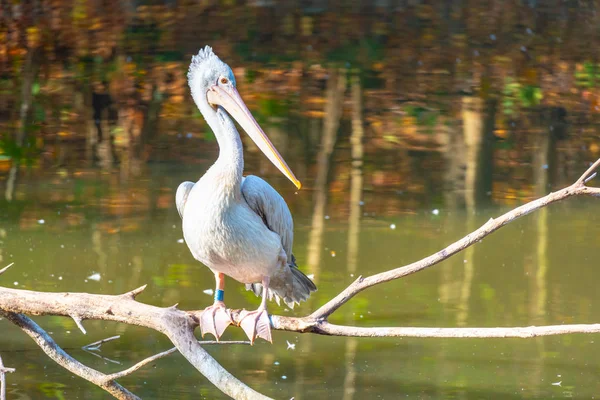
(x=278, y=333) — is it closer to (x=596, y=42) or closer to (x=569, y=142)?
(x=569, y=142)

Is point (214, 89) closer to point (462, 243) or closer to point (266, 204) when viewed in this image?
point (266, 204)

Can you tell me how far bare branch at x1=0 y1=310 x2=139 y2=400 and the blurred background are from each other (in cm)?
61

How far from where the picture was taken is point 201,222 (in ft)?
10.9

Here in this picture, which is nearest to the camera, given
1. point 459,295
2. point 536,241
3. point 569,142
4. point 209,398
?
point 209,398

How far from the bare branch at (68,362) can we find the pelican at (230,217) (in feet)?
1.18

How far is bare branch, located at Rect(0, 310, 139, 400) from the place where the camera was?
9.92 feet

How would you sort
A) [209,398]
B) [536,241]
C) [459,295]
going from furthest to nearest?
[536,241] < [459,295] < [209,398]

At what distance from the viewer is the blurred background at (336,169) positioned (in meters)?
4.09

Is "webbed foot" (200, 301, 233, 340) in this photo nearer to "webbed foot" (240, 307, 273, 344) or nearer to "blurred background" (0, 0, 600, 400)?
"webbed foot" (240, 307, 273, 344)

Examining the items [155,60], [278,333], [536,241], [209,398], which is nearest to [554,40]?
[155,60]

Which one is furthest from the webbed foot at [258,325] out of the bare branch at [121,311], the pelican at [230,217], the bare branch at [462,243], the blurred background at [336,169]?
the blurred background at [336,169]

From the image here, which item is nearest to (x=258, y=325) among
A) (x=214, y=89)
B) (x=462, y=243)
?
(x=462, y=243)

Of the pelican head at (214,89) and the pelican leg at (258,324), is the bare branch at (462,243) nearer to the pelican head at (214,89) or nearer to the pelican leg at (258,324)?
the pelican leg at (258,324)

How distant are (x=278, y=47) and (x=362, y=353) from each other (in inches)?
295
